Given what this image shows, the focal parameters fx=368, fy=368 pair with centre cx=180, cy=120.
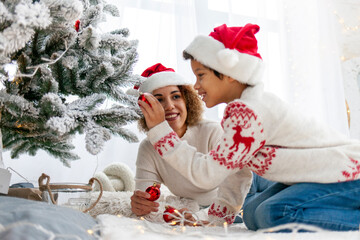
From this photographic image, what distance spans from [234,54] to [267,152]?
269 millimetres

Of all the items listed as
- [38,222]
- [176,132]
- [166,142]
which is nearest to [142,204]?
[166,142]

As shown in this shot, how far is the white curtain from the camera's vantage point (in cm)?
217

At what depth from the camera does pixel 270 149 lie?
92 centimetres

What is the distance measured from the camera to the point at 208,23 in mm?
2322

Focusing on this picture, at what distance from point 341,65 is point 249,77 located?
1846 millimetres

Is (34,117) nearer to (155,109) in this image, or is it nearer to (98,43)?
(98,43)

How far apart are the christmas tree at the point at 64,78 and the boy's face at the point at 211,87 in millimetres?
197

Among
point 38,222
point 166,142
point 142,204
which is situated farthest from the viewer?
point 142,204

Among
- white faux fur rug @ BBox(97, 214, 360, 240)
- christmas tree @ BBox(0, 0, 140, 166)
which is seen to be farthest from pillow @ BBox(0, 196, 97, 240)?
christmas tree @ BBox(0, 0, 140, 166)

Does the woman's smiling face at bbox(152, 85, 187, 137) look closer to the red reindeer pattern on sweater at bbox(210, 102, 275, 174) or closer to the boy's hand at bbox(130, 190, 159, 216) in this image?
the boy's hand at bbox(130, 190, 159, 216)

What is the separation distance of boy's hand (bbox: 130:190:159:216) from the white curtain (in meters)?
1.14

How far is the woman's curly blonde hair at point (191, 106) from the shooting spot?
1451 mm

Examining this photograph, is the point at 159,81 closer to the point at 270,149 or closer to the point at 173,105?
the point at 173,105

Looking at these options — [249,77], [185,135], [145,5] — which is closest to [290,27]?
[145,5]
